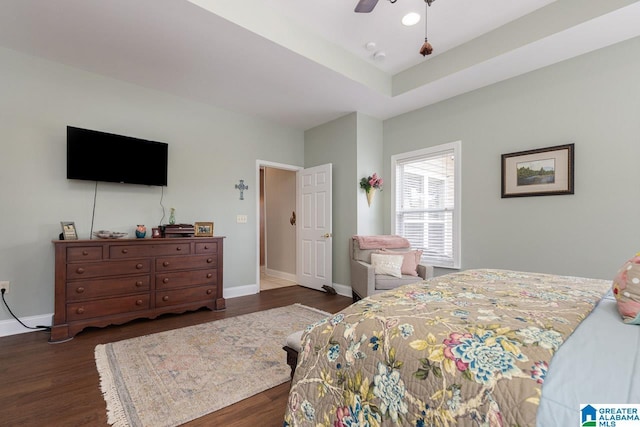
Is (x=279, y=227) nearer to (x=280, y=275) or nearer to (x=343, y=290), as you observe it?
(x=280, y=275)

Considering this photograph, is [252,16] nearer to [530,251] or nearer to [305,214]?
[305,214]

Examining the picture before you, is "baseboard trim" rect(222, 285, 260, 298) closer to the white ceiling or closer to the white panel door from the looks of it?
the white panel door

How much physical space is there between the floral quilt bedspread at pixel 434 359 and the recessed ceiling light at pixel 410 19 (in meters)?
2.66

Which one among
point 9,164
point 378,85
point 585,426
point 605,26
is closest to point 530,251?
point 605,26

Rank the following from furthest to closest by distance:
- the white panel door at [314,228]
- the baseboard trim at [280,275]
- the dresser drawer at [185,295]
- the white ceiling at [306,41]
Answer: the baseboard trim at [280,275] → the white panel door at [314,228] → the dresser drawer at [185,295] → the white ceiling at [306,41]

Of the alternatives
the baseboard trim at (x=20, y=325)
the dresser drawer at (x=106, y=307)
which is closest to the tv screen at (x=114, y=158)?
the dresser drawer at (x=106, y=307)

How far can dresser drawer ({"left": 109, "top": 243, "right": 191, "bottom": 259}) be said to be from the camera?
3.04 meters

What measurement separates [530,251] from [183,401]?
361 cm

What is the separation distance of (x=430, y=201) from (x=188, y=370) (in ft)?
11.8

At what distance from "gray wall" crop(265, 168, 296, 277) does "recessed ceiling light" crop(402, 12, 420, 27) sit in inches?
130

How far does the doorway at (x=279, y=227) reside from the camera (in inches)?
226

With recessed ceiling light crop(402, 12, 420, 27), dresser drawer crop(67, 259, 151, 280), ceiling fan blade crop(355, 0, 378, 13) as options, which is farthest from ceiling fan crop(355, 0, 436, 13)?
dresser drawer crop(67, 259, 151, 280)

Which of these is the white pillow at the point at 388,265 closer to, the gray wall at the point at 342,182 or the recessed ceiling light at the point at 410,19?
the gray wall at the point at 342,182

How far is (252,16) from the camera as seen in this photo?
2613 millimetres
